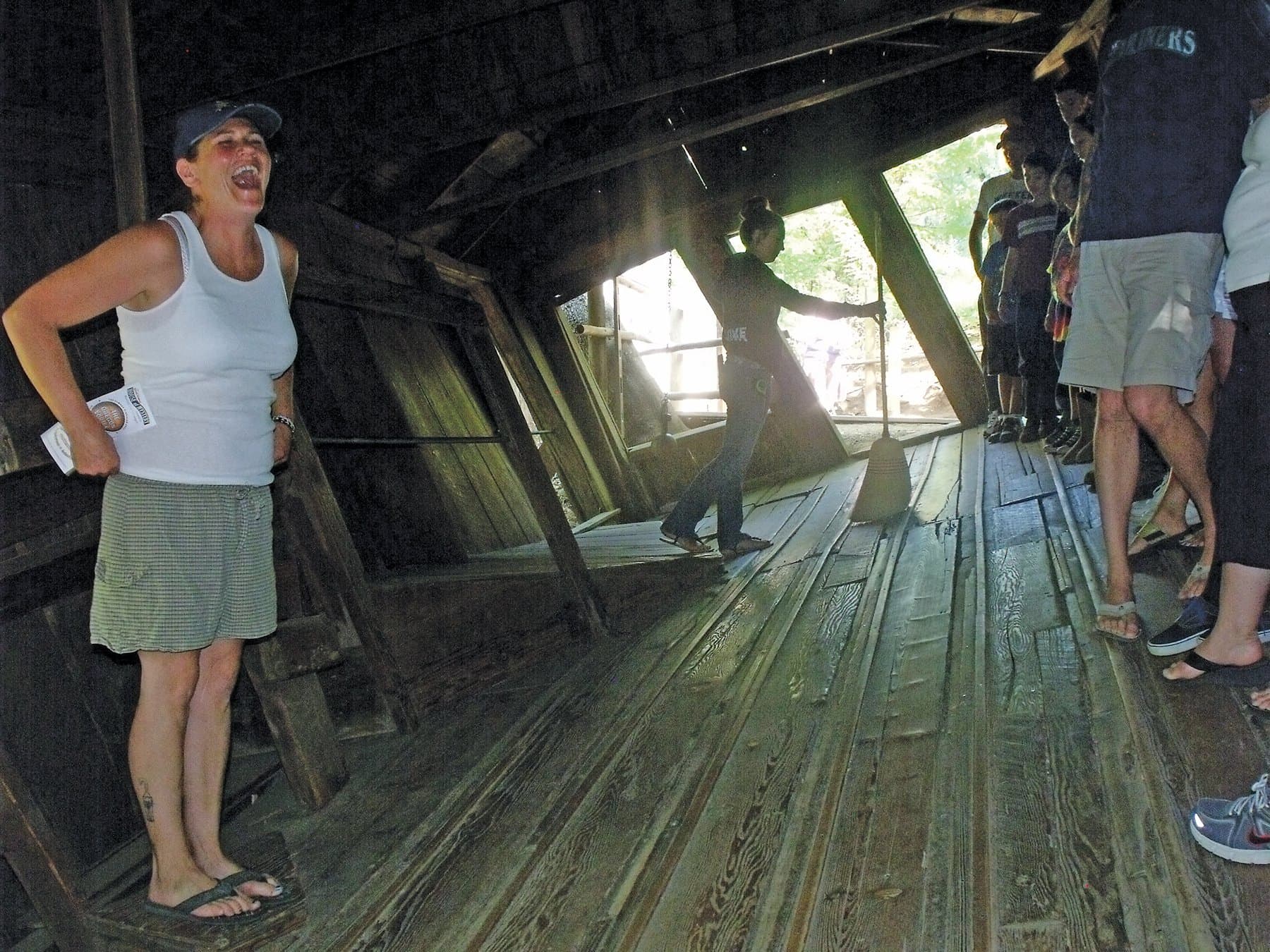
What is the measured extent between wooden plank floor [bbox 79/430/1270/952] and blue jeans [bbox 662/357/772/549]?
5.17 feet

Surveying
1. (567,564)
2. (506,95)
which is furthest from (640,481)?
(506,95)

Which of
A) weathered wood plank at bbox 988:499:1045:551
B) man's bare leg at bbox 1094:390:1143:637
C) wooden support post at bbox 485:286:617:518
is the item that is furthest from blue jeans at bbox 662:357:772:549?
man's bare leg at bbox 1094:390:1143:637

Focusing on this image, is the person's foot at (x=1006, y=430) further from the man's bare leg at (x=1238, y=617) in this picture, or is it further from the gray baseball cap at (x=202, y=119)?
the gray baseball cap at (x=202, y=119)

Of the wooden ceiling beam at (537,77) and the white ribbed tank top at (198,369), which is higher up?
the wooden ceiling beam at (537,77)

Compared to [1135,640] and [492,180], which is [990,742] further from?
[492,180]

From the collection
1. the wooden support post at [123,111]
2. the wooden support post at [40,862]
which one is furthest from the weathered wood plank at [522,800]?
the wooden support post at [123,111]

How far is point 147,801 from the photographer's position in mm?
2227

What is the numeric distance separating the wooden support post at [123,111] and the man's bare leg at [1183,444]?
291cm

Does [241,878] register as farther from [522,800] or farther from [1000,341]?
[1000,341]

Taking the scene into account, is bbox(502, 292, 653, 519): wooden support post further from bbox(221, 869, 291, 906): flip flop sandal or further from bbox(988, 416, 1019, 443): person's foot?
bbox(221, 869, 291, 906): flip flop sandal

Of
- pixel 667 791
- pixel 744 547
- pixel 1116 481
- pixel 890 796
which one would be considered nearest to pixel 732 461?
pixel 744 547

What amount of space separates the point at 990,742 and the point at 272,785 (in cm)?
222

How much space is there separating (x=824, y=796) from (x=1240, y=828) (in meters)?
0.88

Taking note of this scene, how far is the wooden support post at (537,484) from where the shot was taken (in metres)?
4.43
